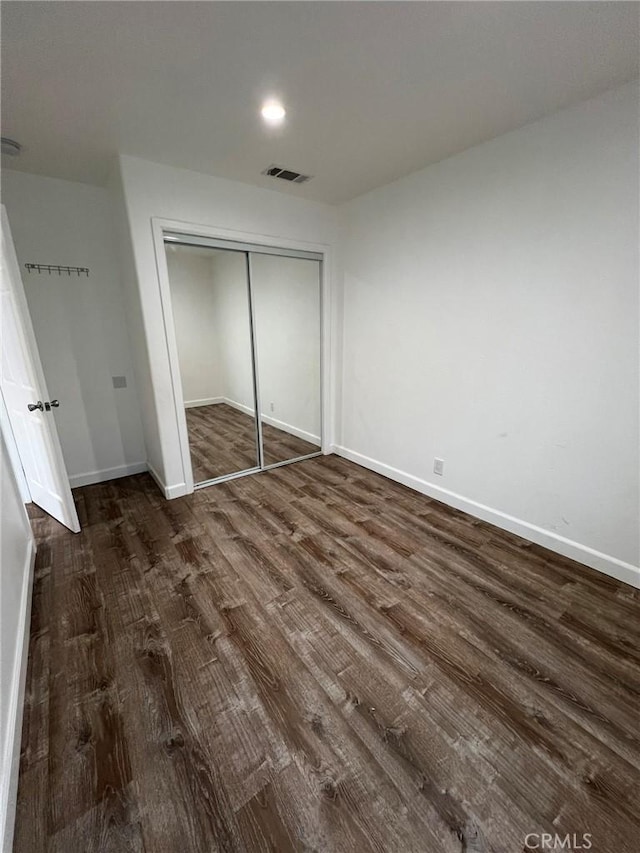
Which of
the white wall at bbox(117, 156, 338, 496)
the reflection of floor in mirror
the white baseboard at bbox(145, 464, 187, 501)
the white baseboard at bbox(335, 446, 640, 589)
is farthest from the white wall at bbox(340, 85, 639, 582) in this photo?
the white baseboard at bbox(145, 464, 187, 501)

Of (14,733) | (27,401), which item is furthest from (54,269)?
(14,733)

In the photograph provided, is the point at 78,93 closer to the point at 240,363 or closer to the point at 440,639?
the point at 240,363

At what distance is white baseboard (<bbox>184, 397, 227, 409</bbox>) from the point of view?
3118mm

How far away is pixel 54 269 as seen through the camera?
2.78m

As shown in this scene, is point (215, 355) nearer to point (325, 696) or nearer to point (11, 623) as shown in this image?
point (11, 623)

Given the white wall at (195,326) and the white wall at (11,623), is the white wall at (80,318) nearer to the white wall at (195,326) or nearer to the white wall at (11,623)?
the white wall at (195,326)

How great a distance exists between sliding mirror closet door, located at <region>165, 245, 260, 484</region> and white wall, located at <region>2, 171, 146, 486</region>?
0.65 meters

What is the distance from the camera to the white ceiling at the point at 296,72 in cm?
128

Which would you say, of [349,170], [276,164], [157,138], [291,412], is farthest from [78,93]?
[291,412]

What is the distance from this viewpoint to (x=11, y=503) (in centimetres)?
196

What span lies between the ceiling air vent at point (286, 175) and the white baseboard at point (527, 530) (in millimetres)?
2595

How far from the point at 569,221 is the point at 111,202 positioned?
3.33 metres

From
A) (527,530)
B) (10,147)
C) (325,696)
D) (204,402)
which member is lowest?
(325,696)

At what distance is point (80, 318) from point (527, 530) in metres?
3.96
